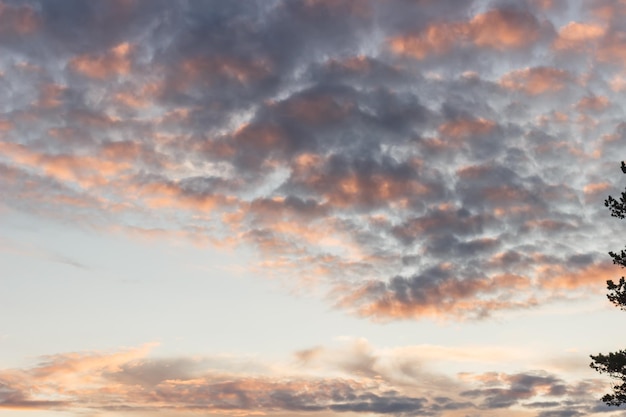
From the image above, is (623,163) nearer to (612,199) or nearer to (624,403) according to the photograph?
(612,199)

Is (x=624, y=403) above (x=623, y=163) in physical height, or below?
below

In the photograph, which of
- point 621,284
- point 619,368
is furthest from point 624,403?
point 621,284

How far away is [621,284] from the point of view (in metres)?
43.8

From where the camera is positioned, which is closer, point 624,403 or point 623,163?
point 623,163

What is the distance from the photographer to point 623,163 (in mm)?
42219

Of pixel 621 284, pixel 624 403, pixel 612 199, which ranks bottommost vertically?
pixel 624 403

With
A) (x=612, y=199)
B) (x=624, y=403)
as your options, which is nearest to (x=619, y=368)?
(x=624, y=403)

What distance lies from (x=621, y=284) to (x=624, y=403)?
27.9 ft

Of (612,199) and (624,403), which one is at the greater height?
(612,199)

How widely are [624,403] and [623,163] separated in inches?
652

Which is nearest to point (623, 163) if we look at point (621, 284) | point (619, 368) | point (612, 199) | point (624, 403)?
point (612, 199)

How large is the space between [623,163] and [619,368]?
13699mm

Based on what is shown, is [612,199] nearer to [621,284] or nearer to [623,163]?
[623,163]

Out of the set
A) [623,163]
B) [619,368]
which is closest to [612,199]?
[623,163]
